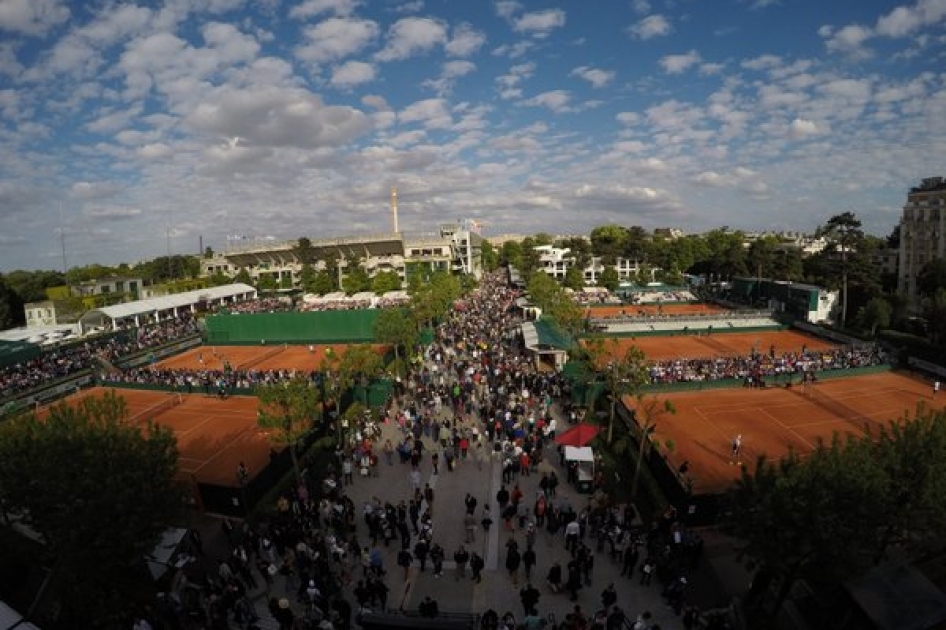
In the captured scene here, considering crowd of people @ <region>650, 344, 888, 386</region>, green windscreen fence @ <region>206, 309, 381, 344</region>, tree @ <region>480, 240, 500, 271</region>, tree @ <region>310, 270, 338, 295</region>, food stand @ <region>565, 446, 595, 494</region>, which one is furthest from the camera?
tree @ <region>480, 240, 500, 271</region>

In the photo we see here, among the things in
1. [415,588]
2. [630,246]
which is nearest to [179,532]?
[415,588]

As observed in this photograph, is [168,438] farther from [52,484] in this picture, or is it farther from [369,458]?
[369,458]

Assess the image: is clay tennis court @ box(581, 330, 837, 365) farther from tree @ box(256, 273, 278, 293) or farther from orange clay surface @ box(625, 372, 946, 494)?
tree @ box(256, 273, 278, 293)

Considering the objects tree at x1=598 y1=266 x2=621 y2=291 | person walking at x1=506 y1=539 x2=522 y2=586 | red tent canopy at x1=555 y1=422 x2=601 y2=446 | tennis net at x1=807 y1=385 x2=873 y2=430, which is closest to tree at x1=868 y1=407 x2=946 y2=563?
person walking at x1=506 y1=539 x2=522 y2=586

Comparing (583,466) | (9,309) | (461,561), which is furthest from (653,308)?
(9,309)

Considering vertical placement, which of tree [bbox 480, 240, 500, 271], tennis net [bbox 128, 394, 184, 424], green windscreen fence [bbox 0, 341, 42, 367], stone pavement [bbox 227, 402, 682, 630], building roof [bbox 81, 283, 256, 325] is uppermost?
tree [bbox 480, 240, 500, 271]

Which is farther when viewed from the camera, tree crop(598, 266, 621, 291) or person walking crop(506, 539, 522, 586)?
tree crop(598, 266, 621, 291)
